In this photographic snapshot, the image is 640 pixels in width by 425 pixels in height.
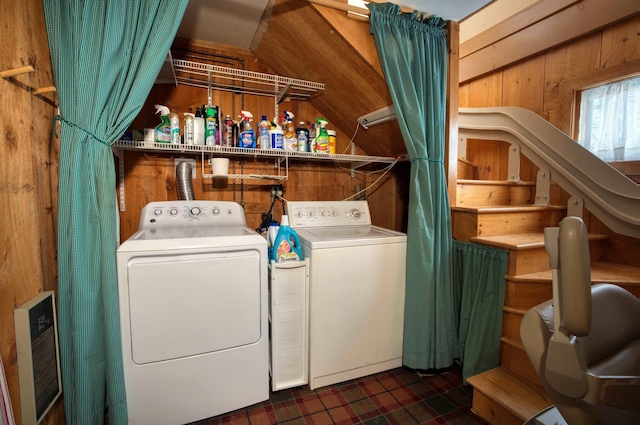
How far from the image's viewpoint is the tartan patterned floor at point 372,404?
147 cm

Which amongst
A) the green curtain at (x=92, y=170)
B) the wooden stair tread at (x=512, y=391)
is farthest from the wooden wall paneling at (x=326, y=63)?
the wooden stair tread at (x=512, y=391)

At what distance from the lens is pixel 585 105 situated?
213 cm

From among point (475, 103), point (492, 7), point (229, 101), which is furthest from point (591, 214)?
point (229, 101)

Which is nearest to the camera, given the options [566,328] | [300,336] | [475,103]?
[566,328]

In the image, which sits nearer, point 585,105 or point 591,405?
point 591,405

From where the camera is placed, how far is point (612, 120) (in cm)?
199

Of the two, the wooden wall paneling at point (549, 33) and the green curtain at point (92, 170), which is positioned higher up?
the wooden wall paneling at point (549, 33)

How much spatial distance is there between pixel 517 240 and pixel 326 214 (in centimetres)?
124

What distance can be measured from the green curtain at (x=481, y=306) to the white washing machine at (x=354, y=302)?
0.39 m

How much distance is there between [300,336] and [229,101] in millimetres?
1798

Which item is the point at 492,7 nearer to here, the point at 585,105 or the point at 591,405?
the point at 585,105

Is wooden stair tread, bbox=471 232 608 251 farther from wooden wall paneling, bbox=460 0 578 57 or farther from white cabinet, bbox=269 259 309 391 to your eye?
wooden wall paneling, bbox=460 0 578 57

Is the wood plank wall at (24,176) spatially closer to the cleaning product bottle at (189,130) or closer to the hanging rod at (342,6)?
the cleaning product bottle at (189,130)

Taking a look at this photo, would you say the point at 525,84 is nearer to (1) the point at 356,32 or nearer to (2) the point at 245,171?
(1) the point at 356,32
